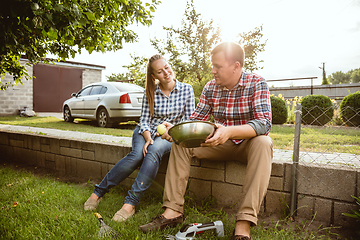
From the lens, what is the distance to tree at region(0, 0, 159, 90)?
2.09 metres

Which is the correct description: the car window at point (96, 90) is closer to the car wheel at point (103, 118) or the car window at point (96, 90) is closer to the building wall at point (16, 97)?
the car wheel at point (103, 118)

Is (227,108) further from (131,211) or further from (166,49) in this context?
(166,49)

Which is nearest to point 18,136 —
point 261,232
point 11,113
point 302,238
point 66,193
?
point 66,193

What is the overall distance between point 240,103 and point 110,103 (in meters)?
5.36

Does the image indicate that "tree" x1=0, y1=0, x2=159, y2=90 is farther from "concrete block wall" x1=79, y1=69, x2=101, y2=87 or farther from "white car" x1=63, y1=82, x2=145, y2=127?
"concrete block wall" x1=79, y1=69, x2=101, y2=87

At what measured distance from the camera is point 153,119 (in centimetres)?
271

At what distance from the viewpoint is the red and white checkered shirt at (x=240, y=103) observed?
1.94 m

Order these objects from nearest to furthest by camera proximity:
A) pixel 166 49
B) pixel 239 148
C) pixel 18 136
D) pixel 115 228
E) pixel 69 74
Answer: pixel 115 228
pixel 239 148
pixel 18 136
pixel 166 49
pixel 69 74

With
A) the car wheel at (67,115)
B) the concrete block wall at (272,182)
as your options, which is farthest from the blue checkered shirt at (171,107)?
the car wheel at (67,115)

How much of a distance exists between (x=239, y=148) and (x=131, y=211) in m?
1.08

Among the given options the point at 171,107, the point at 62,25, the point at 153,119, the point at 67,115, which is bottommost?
the point at 67,115

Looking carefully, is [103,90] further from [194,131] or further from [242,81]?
[194,131]

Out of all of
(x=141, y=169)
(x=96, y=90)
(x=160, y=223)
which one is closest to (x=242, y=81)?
(x=141, y=169)

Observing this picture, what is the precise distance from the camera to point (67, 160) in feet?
11.8
